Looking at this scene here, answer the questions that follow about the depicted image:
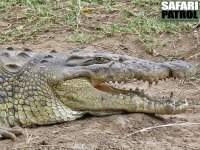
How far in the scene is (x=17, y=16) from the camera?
8812 millimetres

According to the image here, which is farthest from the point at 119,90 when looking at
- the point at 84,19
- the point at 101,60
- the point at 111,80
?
the point at 84,19

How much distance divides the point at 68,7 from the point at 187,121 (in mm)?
4446

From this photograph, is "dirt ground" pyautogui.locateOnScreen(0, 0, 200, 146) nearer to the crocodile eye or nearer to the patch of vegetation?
the crocodile eye

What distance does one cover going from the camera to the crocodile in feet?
15.8

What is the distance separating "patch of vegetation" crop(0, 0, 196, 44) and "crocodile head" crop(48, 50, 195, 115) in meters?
2.72

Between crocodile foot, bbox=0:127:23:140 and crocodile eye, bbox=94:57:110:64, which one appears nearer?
crocodile foot, bbox=0:127:23:140

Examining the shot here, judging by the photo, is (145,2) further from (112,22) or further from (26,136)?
(26,136)

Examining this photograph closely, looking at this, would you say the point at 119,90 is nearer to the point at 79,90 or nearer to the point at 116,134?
the point at 79,90

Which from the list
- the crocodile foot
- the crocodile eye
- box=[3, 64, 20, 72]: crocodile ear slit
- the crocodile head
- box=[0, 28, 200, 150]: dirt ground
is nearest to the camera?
box=[0, 28, 200, 150]: dirt ground

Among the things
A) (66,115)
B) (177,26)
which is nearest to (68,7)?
(177,26)

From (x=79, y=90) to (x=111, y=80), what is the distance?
11.3 inches

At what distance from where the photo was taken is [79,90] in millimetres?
4879

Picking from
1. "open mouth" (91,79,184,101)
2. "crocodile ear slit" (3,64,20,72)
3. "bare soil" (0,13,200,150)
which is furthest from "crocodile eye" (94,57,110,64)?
"crocodile ear slit" (3,64,20,72)

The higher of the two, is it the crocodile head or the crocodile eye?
the crocodile eye
